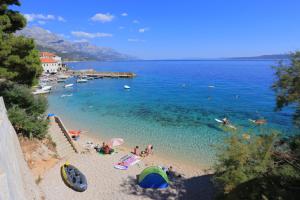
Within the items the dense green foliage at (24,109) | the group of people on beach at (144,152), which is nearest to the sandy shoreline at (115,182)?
the group of people on beach at (144,152)

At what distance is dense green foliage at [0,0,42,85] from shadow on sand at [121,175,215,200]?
9.58 meters

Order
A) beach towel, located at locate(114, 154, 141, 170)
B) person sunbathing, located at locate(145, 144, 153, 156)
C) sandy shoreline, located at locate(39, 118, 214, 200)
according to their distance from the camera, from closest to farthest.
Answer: sandy shoreline, located at locate(39, 118, 214, 200)
beach towel, located at locate(114, 154, 141, 170)
person sunbathing, located at locate(145, 144, 153, 156)

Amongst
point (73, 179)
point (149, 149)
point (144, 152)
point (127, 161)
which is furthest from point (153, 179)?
point (149, 149)

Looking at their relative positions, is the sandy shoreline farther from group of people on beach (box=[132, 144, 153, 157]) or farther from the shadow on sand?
group of people on beach (box=[132, 144, 153, 157])

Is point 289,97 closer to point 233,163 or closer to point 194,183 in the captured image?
point 233,163

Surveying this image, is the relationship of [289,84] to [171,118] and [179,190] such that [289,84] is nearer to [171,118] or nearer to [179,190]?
[179,190]

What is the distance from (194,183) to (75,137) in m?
13.0

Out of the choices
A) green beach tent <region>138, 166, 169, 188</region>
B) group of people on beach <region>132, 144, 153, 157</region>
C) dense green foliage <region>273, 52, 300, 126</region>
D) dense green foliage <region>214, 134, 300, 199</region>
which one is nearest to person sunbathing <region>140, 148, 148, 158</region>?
group of people on beach <region>132, 144, 153, 157</region>

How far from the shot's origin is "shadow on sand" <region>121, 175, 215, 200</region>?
49.5 feet

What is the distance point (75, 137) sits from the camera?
24.8 metres

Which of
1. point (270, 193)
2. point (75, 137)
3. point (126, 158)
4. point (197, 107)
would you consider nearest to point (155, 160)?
point (126, 158)

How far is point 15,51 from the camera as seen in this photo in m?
15.8

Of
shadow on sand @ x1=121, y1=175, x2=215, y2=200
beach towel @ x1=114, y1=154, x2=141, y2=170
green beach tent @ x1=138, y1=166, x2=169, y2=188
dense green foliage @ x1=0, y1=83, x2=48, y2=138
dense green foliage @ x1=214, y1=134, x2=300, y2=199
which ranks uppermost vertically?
dense green foliage @ x1=0, y1=83, x2=48, y2=138

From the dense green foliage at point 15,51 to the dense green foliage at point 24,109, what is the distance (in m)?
0.85
